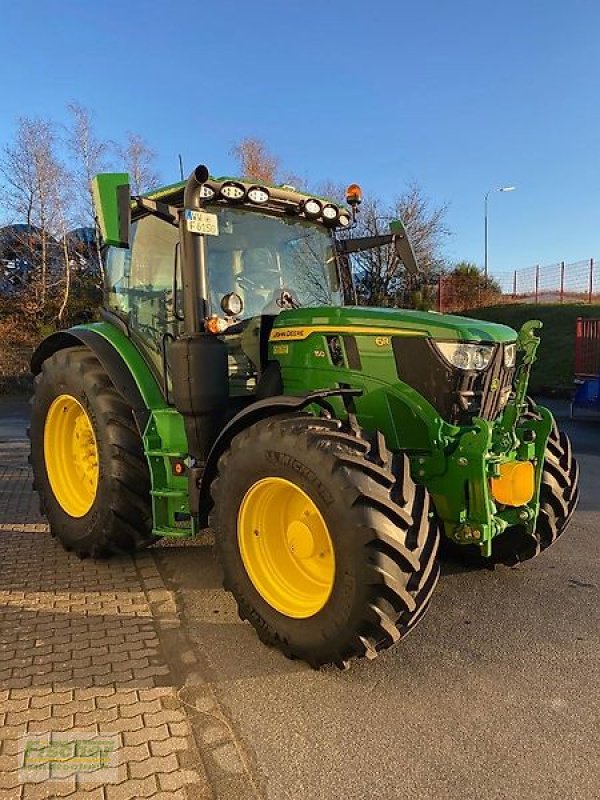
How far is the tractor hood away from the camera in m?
3.36

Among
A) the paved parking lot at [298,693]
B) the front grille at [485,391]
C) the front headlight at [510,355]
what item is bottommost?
the paved parking lot at [298,693]

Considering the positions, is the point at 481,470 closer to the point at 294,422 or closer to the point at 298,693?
the point at 294,422

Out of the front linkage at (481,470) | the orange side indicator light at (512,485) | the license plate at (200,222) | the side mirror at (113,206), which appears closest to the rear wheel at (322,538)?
the front linkage at (481,470)

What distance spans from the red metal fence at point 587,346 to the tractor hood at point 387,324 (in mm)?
11052

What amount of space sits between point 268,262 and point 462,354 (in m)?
1.54

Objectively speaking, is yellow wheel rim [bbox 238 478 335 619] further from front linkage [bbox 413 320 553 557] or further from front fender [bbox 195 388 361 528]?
front linkage [bbox 413 320 553 557]

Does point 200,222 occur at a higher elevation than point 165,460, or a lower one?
higher

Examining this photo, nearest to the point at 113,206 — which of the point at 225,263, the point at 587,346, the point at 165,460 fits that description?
the point at 225,263

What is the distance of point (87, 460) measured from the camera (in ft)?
16.0

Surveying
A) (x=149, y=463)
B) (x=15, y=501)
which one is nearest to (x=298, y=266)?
(x=149, y=463)

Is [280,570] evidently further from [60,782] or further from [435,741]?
[60,782]

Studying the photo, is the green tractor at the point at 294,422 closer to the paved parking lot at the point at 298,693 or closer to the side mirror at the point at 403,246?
the side mirror at the point at 403,246

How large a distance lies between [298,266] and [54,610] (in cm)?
265

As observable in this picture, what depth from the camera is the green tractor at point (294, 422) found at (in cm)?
288
